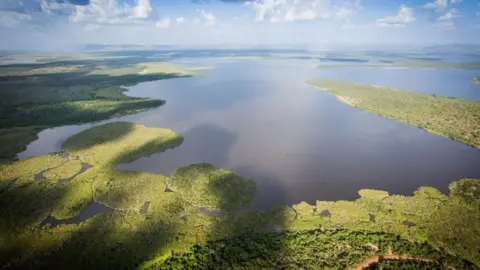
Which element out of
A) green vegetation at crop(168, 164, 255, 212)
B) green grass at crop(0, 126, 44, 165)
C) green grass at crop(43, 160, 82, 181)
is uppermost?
green grass at crop(0, 126, 44, 165)

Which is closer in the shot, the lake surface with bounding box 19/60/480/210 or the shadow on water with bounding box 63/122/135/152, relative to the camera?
the lake surface with bounding box 19/60/480/210

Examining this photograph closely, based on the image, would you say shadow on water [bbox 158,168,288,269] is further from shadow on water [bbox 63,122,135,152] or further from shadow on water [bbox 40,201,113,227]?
shadow on water [bbox 63,122,135,152]

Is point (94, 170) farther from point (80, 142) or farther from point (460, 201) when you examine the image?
point (460, 201)

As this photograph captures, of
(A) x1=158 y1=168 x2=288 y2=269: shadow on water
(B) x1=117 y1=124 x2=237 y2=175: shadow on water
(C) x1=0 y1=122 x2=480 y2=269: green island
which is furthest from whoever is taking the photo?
(B) x1=117 y1=124 x2=237 y2=175: shadow on water

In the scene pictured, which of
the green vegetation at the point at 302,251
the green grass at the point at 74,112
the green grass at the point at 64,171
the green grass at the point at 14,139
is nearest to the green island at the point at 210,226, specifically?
the green vegetation at the point at 302,251

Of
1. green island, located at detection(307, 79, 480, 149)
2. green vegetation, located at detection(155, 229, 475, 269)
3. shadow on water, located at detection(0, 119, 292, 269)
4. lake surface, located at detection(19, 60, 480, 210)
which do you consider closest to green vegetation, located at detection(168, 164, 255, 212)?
shadow on water, located at detection(0, 119, 292, 269)

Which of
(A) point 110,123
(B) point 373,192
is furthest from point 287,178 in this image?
(A) point 110,123

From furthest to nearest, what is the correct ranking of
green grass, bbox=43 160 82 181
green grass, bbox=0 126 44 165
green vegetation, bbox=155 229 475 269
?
green grass, bbox=0 126 44 165 < green grass, bbox=43 160 82 181 < green vegetation, bbox=155 229 475 269
